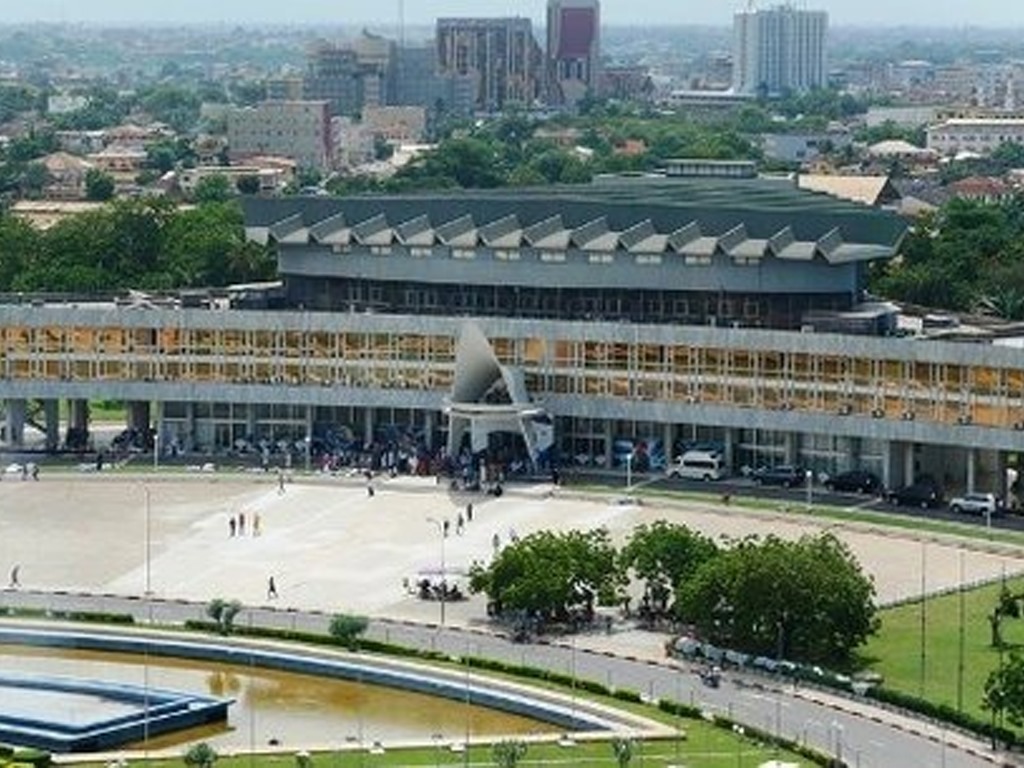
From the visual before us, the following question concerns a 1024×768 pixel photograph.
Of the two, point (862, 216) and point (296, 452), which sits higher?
point (862, 216)

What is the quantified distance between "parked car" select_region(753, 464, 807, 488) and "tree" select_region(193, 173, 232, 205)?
92.1 m

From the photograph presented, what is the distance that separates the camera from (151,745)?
5119 centimetres

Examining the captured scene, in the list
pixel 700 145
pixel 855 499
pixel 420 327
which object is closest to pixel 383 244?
pixel 420 327

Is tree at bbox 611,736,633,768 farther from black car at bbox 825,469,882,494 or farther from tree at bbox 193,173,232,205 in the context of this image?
tree at bbox 193,173,232,205

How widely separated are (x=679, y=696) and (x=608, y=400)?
2594 centimetres

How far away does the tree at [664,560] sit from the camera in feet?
196

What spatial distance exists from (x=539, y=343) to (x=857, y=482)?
32.5ft

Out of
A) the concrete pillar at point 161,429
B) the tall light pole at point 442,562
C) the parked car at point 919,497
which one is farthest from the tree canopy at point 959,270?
the tall light pole at point 442,562

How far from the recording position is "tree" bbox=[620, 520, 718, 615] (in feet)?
196

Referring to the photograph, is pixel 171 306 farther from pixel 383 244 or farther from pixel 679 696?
pixel 679 696

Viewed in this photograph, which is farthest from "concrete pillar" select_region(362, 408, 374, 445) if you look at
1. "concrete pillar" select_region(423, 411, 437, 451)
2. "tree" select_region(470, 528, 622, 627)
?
"tree" select_region(470, 528, 622, 627)

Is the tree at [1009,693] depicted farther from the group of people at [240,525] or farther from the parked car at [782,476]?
the parked car at [782,476]

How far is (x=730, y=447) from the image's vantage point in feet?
257

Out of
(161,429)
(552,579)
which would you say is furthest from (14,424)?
(552,579)
